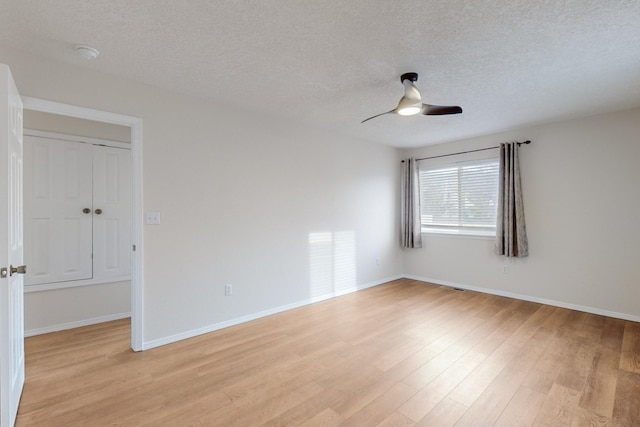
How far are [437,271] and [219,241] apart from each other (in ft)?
12.8

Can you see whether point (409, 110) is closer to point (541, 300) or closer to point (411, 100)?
point (411, 100)

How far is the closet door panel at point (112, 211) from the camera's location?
3.59 m

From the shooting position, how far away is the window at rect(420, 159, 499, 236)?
4789 millimetres

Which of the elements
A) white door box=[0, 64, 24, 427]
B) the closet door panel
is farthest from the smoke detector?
the closet door panel

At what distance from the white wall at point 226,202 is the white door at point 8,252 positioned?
2.63 ft

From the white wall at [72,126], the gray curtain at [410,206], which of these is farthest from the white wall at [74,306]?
the gray curtain at [410,206]

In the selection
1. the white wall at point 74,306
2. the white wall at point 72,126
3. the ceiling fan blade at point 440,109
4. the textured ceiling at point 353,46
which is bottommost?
the white wall at point 74,306

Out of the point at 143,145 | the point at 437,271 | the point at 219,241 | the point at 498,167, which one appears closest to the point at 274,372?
the point at 219,241

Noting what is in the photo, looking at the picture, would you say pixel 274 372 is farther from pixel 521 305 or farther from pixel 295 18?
pixel 521 305

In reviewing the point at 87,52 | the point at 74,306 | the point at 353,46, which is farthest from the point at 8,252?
the point at 353,46

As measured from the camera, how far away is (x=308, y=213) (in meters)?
4.25

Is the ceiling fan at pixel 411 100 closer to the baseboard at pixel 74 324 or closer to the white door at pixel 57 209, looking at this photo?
the white door at pixel 57 209

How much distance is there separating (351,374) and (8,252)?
239 cm

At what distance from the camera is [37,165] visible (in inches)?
126
